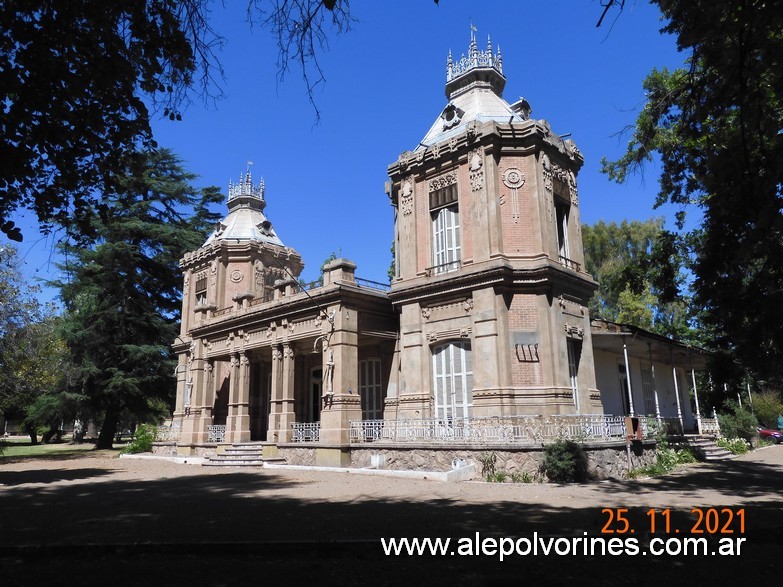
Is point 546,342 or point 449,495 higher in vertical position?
point 546,342

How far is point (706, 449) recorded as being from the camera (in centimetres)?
2117

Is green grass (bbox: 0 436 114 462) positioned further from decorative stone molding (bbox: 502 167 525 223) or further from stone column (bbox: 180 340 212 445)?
decorative stone molding (bbox: 502 167 525 223)

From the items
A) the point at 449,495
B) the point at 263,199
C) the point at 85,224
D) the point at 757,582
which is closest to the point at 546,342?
the point at 449,495

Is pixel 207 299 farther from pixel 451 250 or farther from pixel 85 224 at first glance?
pixel 85 224

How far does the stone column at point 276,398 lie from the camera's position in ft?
67.9

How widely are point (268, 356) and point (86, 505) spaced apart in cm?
1427

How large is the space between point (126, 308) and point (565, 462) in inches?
1134

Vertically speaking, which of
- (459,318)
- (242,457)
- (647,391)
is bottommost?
(242,457)

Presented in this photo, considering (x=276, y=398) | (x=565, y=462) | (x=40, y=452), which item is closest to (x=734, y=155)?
(x=565, y=462)

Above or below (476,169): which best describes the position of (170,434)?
below

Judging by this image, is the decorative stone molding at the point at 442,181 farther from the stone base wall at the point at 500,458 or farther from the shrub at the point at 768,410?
the shrub at the point at 768,410

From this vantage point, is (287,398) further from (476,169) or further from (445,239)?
(476,169)

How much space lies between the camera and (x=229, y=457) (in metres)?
20.7

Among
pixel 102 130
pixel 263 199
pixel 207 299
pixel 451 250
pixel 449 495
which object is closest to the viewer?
pixel 102 130
